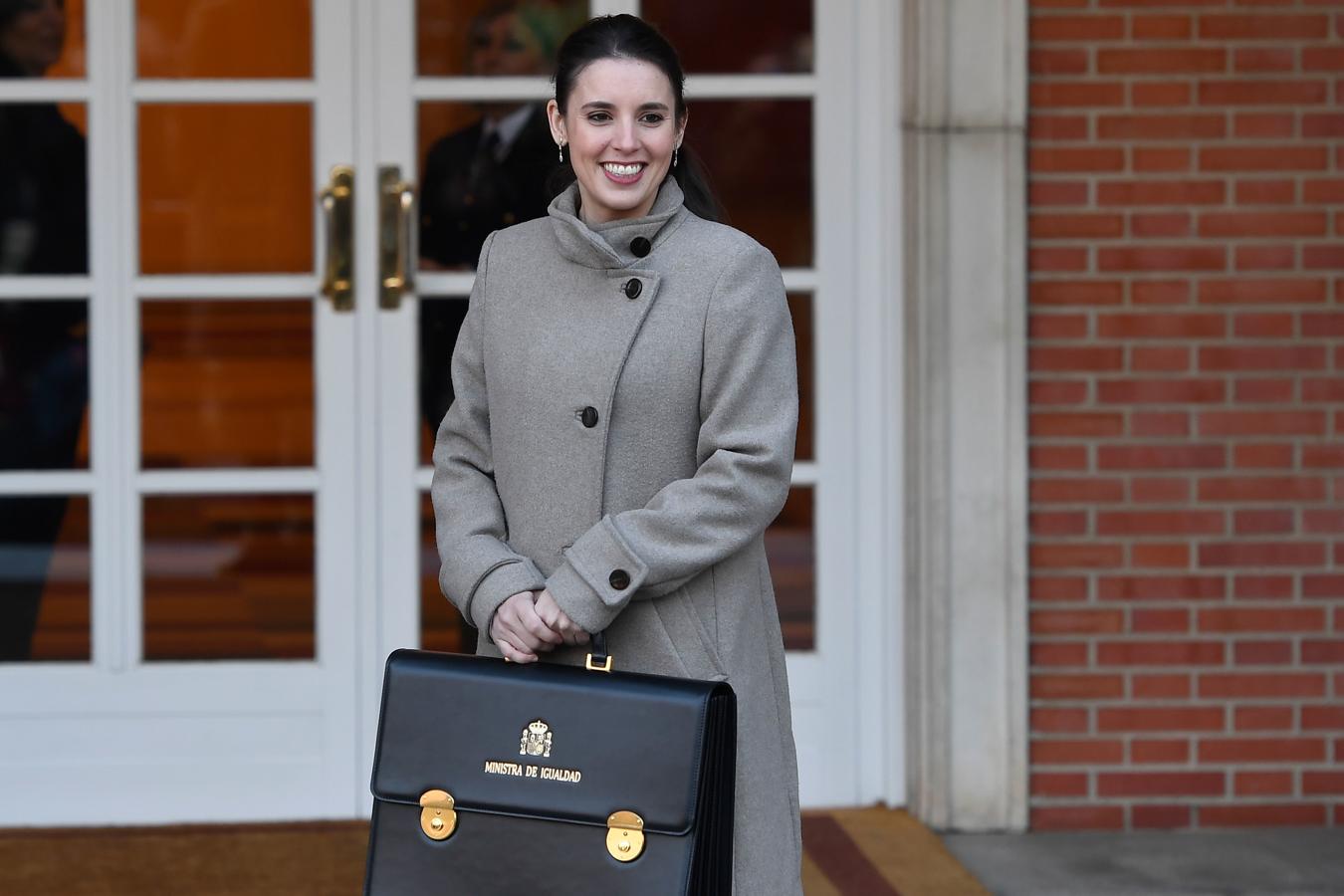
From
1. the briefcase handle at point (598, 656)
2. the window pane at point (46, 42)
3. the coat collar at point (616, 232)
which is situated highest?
the window pane at point (46, 42)

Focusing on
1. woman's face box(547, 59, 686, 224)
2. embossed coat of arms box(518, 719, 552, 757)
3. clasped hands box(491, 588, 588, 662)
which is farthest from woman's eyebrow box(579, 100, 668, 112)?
embossed coat of arms box(518, 719, 552, 757)

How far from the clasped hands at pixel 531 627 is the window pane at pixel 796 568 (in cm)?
216

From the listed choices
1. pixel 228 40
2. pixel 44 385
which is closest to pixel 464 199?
pixel 228 40

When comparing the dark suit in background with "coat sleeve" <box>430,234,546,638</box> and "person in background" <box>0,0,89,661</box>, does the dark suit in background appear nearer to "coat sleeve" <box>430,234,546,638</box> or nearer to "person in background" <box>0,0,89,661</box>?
"person in background" <box>0,0,89,661</box>

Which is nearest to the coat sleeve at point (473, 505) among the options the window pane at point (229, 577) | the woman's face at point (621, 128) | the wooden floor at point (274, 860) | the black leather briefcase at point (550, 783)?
the black leather briefcase at point (550, 783)

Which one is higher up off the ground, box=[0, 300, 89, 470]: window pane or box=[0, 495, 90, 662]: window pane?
box=[0, 300, 89, 470]: window pane

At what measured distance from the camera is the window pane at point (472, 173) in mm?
4285

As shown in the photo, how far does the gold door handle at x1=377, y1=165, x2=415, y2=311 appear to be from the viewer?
4.23m

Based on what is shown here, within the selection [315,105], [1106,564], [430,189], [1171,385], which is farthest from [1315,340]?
[315,105]

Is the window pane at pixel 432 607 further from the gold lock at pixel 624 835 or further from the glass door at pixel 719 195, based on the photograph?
the gold lock at pixel 624 835

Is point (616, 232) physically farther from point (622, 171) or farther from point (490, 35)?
point (490, 35)

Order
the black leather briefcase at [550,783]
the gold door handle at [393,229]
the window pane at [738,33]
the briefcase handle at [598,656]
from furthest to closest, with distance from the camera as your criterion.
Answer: the window pane at [738,33]
the gold door handle at [393,229]
the briefcase handle at [598,656]
the black leather briefcase at [550,783]

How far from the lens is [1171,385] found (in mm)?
4188

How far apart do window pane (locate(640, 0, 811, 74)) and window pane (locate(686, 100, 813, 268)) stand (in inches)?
3.4
